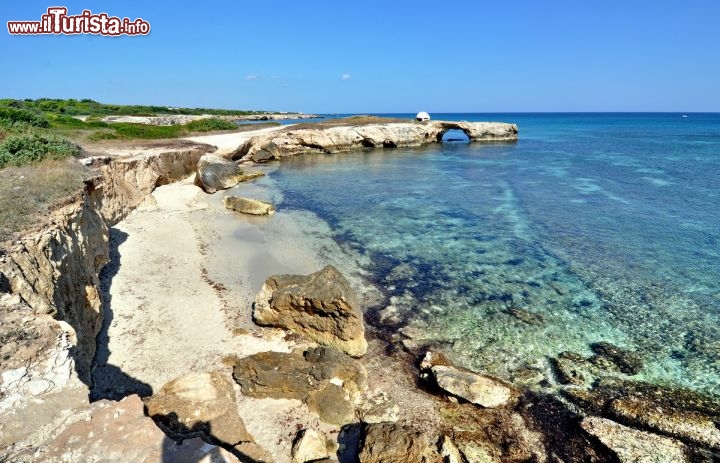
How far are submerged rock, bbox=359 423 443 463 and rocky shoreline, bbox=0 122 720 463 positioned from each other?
0.08ft

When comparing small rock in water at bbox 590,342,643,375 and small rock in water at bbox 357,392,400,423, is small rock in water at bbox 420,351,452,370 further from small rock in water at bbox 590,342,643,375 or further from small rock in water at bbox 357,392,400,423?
small rock in water at bbox 590,342,643,375

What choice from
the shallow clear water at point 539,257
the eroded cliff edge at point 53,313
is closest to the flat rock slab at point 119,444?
the eroded cliff edge at point 53,313

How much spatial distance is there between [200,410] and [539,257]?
1435 centimetres

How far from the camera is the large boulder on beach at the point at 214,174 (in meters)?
27.2

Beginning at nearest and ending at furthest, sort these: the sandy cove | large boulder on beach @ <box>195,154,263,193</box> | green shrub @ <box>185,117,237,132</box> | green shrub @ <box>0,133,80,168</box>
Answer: the sandy cove
green shrub @ <box>0,133,80,168</box>
large boulder on beach @ <box>195,154,263,193</box>
green shrub @ <box>185,117,237,132</box>

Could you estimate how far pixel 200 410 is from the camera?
7277 mm

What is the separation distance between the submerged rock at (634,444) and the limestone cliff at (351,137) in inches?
1590

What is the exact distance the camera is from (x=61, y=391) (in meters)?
5.17

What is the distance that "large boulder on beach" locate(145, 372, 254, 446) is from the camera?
680 centimetres

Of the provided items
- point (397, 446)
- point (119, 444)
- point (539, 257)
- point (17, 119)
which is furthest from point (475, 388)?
point (17, 119)

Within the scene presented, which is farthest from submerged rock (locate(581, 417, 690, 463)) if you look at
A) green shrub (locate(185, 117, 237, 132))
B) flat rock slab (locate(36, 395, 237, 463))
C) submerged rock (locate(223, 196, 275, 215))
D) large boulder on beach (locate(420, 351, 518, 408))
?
green shrub (locate(185, 117, 237, 132))

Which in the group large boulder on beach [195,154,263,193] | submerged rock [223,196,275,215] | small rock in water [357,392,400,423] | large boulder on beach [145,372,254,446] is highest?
large boulder on beach [195,154,263,193]

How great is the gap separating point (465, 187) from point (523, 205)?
657 cm

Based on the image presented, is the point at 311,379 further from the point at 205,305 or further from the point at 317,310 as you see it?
the point at 205,305
